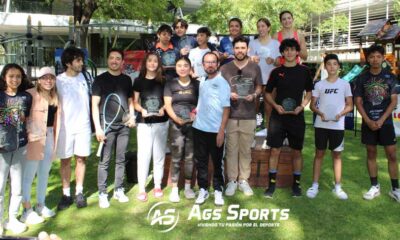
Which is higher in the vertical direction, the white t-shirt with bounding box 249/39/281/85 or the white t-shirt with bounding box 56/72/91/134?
the white t-shirt with bounding box 249/39/281/85

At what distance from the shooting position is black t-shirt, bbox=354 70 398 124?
5125 mm

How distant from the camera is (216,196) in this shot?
5.18 m

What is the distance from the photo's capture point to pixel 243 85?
17.5ft

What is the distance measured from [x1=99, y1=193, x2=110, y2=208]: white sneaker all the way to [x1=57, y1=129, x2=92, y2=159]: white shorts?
58 cm

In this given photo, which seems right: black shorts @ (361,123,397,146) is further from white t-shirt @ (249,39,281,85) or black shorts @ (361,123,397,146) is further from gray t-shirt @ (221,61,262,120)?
white t-shirt @ (249,39,281,85)

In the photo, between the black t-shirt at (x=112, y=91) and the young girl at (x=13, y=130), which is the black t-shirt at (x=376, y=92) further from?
the young girl at (x=13, y=130)

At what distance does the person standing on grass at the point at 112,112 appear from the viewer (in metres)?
4.92

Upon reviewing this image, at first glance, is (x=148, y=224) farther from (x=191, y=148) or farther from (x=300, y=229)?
(x=300, y=229)

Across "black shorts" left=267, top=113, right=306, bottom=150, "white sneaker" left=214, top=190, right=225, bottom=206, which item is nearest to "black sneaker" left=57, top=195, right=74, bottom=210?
"white sneaker" left=214, top=190, right=225, bottom=206

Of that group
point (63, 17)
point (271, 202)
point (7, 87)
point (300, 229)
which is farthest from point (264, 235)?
point (63, 17)

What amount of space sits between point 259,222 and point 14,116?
2885 millimetres

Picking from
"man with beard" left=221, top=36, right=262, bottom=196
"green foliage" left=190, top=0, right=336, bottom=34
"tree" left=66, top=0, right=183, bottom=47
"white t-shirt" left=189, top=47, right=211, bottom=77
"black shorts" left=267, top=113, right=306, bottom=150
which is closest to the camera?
"black shorts" left=267, top=113, right=306, bottom=150

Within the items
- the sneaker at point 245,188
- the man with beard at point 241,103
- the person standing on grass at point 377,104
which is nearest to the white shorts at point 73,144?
the man with beard at point 241,103

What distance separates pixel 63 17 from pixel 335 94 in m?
28.6
